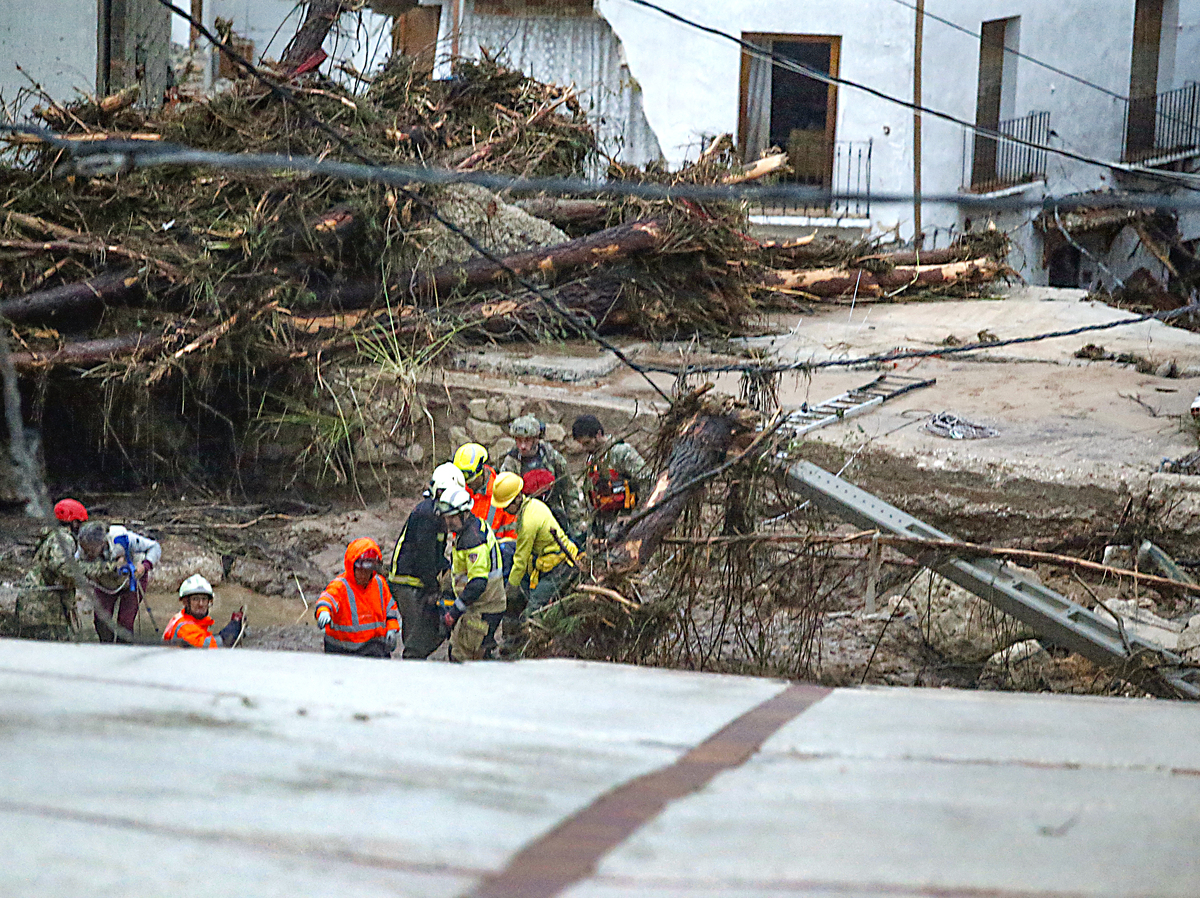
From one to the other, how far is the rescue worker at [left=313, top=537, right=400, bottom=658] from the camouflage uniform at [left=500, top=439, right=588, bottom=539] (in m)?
1.37

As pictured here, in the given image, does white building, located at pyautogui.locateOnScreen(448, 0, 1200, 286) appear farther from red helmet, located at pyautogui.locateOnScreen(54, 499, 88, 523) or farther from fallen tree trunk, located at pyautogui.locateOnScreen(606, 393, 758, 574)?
fallen tree trunk, located at pyautogui.locateOnScreen(606, 393, 758, 574)

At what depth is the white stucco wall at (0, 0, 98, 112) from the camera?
1195 centimetres

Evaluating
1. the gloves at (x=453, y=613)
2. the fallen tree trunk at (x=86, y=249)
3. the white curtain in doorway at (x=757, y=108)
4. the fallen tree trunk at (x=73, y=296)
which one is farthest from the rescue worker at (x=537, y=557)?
the white curtain in doorway at (x=757, y=108)

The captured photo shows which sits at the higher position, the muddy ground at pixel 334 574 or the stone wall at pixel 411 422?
the stone wall at pixel 411 422

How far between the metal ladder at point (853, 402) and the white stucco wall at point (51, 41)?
8.39m

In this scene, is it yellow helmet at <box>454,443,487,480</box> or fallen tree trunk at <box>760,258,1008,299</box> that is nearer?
yellow helmet at <box>454,443,487,480</box>

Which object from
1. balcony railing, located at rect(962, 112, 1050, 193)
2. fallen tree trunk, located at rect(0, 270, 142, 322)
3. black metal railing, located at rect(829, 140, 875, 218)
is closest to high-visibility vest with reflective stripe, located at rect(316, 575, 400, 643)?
fallen tree trunk, located at rect(0, 270, 142, 322)

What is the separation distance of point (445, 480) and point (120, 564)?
1848 millimetres

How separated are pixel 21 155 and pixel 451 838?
29.6 feet

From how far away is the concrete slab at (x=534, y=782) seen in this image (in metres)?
1.66

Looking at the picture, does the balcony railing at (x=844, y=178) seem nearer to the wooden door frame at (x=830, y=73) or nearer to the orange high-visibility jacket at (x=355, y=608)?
the wooden door frame at (x=830, y=73)

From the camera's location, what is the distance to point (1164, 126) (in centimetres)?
2027

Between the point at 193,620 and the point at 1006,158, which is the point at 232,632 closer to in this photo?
the point at 193,620

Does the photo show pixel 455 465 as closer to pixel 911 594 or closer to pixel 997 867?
pixel 911 594
